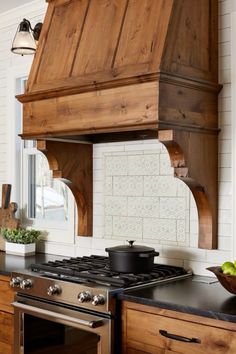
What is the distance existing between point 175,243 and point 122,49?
1.16 metres

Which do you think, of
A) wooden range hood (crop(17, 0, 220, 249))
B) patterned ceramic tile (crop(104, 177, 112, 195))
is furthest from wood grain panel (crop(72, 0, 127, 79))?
patterned ceramic tile (crop(104, 177, 112, 195))

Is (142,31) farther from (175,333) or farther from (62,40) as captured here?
(175,333)

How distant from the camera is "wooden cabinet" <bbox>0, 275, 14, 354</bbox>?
10.1 feet

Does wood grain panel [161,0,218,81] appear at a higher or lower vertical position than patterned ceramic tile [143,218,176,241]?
higher

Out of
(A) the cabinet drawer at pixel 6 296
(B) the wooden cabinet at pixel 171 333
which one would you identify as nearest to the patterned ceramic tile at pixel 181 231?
(B) the wooden cabinet at pixel 171 333

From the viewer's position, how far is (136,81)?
252cm

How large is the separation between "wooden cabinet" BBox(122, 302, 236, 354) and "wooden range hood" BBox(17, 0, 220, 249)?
653mm

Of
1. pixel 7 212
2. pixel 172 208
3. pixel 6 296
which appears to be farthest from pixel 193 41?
pixel 7 212

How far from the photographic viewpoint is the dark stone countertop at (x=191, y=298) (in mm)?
2129

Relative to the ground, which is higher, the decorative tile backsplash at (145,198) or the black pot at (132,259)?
the decorative tile backsplash at (145,198)

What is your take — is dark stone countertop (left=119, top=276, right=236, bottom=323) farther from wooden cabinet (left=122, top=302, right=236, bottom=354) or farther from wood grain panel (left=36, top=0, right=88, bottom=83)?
wood grain panel (left=36, top=0, right=88, bottom=83)

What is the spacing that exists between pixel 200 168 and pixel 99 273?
30.8 inches

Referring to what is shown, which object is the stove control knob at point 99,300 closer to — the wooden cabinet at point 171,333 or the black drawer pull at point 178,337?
the wooden cabinet at point 171,333

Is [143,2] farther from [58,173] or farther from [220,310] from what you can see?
[220,310]
